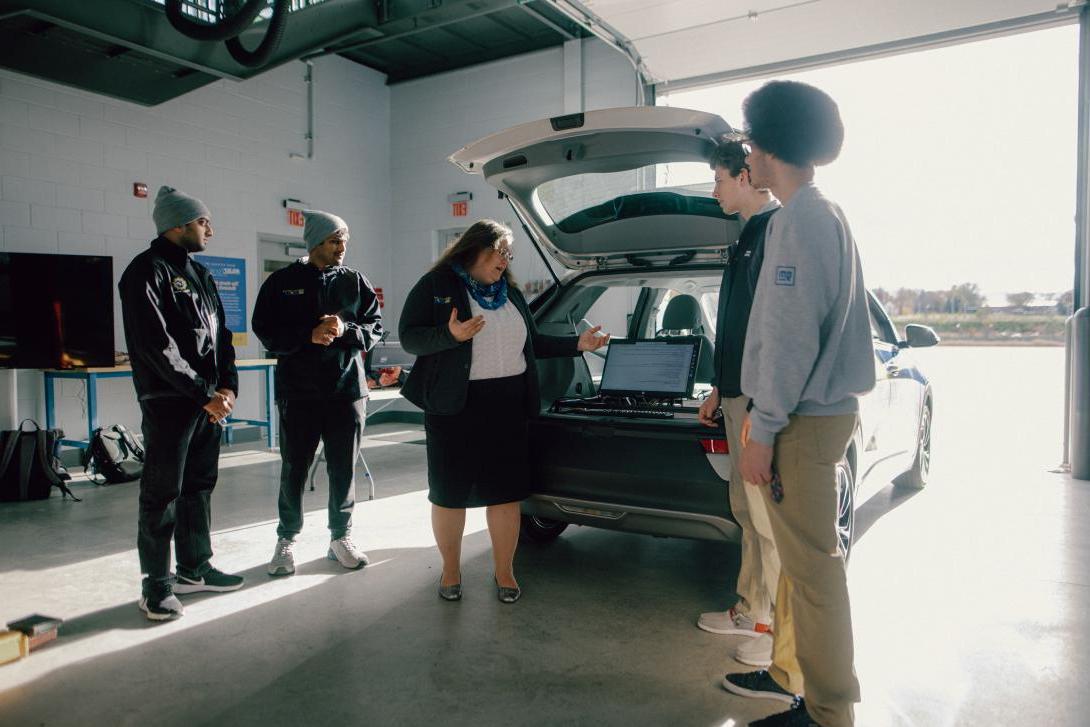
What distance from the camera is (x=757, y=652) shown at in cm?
229

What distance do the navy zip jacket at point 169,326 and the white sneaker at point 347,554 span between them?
848 millimetres

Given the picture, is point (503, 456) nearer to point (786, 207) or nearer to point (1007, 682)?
point (786, 207)

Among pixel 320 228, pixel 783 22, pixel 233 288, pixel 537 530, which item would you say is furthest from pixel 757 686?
pixel 233 288

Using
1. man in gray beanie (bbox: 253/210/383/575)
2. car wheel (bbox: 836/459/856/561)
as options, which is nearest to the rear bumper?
car wheel (bbox: 836/459/856/561)

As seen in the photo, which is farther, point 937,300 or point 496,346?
point 937,300

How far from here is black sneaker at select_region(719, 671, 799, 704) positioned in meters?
2.05

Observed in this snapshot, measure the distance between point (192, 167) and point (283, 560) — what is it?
16.6ft

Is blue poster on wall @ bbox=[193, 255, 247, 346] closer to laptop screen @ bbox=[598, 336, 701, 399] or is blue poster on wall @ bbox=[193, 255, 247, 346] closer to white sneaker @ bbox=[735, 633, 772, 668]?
laptop screen @ bbox=[598, 336, 701, 399]

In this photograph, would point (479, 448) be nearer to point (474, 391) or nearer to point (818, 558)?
point (474, 391)

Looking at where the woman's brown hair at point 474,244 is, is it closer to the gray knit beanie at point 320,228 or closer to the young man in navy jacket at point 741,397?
the gray knit beanie at point 320,228

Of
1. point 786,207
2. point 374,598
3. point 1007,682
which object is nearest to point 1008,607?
point 1007,682

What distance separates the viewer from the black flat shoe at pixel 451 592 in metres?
2.82

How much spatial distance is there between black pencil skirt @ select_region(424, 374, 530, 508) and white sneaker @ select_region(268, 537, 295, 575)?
0.86m

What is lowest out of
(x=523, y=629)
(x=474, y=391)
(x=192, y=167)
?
(x=523, y=629)
